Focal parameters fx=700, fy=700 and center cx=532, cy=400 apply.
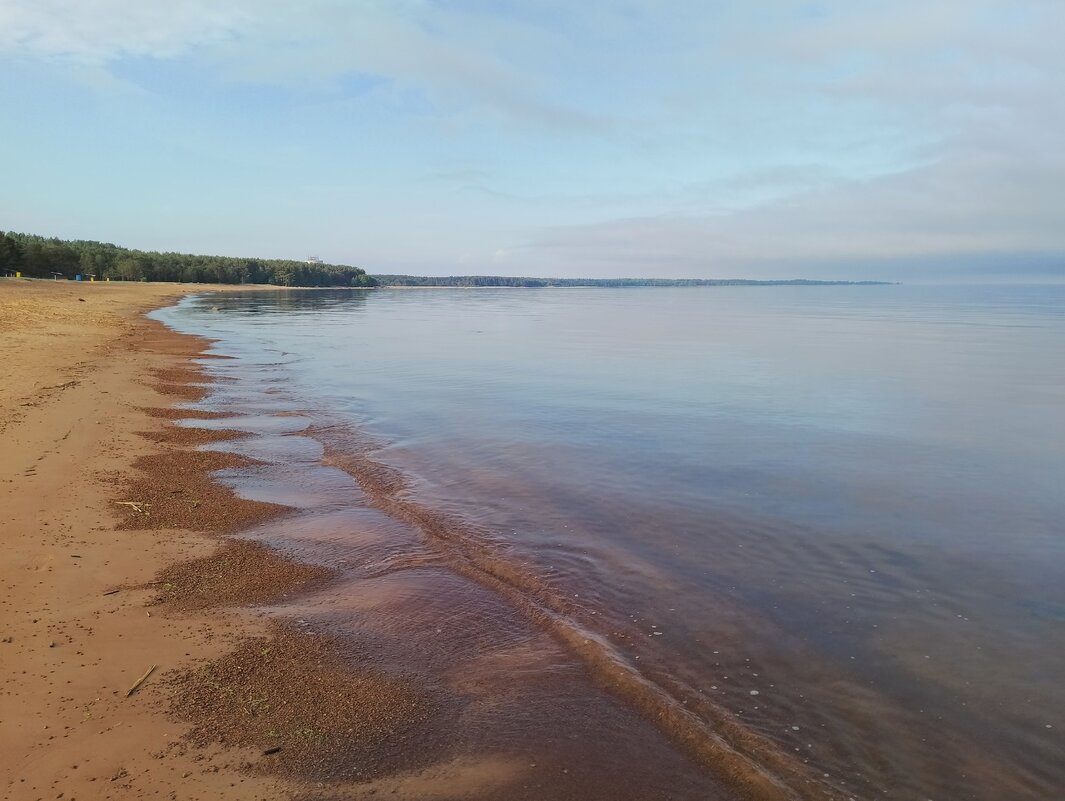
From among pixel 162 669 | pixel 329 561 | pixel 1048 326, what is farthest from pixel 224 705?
pixel 1048 326

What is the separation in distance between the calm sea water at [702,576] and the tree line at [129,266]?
9755cm

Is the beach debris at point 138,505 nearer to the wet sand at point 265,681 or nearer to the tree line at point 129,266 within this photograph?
the wet sand at point 265,681

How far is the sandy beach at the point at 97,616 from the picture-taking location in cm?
446

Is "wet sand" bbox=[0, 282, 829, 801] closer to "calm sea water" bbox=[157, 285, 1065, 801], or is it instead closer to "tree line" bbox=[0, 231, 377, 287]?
"calm sea water" bbox=[157, 285, 1065, 801]

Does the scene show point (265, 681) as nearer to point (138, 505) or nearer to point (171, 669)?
point (171, 669)

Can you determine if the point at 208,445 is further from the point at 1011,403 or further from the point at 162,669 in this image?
the point at 1011,403

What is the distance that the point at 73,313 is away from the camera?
43.4 m

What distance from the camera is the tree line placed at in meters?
96.8

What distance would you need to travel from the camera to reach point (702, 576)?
8367 mm

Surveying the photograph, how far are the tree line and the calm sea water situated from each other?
320ft

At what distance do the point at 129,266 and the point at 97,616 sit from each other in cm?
13968

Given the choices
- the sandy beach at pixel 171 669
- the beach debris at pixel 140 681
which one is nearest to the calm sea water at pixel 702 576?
the sandy beach at pixel 171 669

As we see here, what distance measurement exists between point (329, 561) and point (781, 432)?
38.7 ft

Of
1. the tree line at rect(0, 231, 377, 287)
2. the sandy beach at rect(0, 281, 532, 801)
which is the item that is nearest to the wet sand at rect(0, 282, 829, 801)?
the sandy beach at rect(0, 281, 532, 801)
